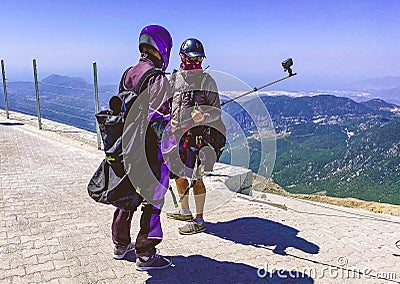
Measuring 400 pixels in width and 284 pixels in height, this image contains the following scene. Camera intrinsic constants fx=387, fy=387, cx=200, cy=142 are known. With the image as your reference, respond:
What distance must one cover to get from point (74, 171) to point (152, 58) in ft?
13.5

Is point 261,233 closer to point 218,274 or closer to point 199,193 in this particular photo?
point 199,193

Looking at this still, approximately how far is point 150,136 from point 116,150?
0.92ft

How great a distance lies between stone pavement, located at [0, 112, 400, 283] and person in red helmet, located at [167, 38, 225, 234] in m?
0.84

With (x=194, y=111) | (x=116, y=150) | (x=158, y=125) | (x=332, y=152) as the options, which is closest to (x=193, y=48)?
(x=194, y=111)

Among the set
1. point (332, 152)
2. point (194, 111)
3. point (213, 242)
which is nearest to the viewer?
point (194, 111)

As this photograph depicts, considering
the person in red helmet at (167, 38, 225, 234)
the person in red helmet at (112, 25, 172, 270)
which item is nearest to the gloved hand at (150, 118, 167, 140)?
the person in red helmet at (112, 25, 172, 270)

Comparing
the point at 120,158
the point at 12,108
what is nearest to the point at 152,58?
the point at 120,158

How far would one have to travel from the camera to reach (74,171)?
6.62 metres

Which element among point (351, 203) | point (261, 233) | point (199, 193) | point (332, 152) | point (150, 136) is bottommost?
point (332, 152)

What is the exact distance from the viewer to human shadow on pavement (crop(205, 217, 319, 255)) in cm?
398

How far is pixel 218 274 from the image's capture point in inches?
131

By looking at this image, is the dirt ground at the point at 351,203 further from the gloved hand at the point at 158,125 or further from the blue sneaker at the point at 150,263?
the gloved hand at the point at 158,125

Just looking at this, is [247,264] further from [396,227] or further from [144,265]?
[396,227]

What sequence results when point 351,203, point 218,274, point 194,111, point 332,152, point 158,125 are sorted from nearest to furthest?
point 158,125
point 218,274
point 194,111
point 351,203
point 332,152
